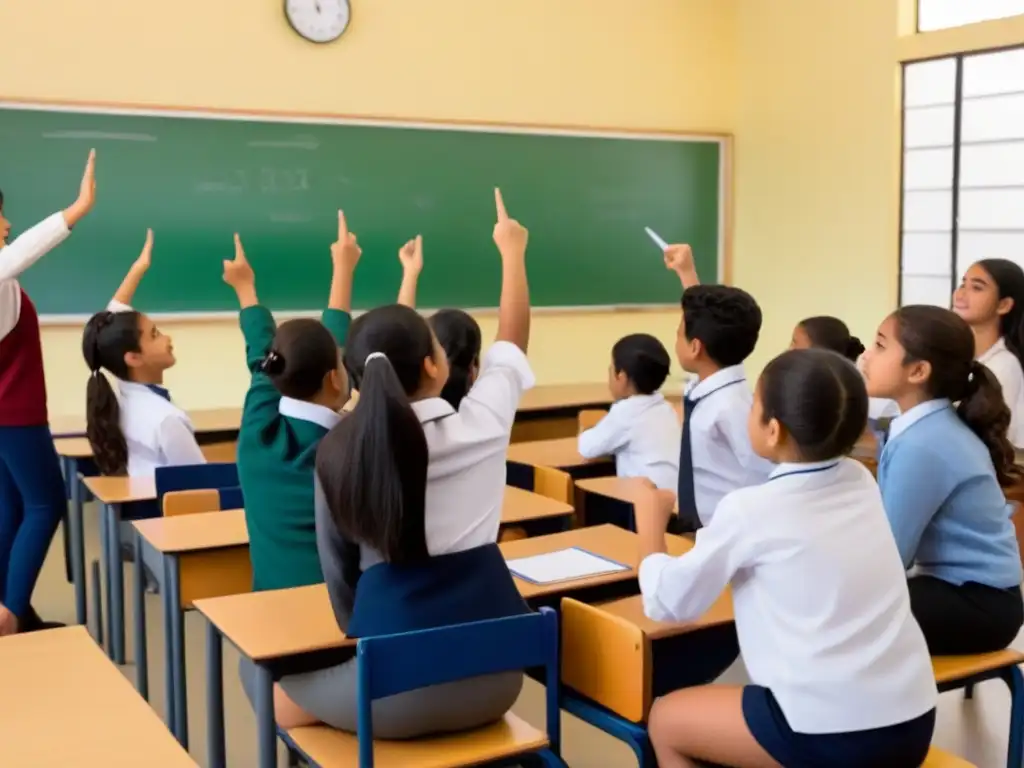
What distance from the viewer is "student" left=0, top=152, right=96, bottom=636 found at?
326cm

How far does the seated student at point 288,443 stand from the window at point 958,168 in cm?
440

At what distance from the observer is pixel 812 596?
5.55ft

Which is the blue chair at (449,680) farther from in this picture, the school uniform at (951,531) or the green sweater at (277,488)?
the school uniform at (951,531)

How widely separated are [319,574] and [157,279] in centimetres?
330

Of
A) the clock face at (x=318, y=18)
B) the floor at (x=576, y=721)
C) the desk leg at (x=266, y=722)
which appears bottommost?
the floor at (x=576, y=721)

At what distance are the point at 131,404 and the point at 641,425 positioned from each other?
5.58ft

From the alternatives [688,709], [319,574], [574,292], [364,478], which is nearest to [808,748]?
[688,709]

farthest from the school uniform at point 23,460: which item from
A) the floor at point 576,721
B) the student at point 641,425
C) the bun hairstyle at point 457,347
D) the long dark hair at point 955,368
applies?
the long dark hair at point 955,368

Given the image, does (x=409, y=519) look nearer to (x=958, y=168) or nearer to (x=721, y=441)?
(x=721, y=441)

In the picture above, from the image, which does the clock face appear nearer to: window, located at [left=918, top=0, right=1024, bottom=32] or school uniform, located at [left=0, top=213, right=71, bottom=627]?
school uniform, located at [left=0, top=213, right=71, bottom=627]

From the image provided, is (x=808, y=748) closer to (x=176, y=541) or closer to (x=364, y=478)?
(x=364, y=478)

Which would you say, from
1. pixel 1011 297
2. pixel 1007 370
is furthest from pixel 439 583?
pixel 1011 297

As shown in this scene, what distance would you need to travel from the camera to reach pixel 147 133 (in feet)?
16.9

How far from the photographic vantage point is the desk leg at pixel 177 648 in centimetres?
266
